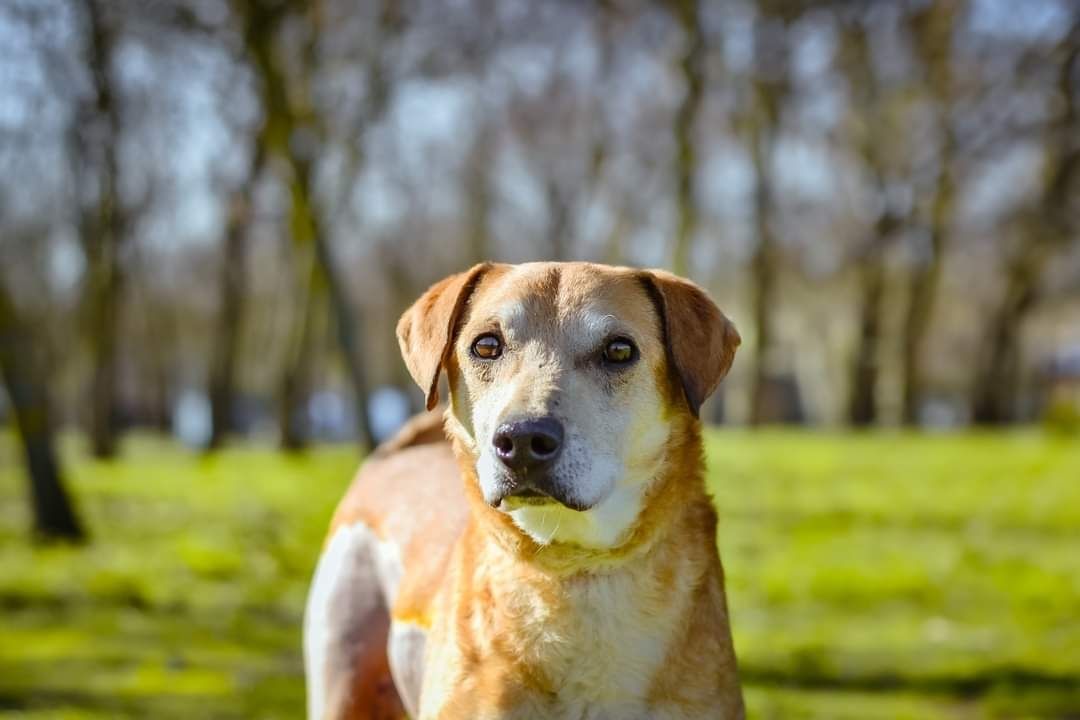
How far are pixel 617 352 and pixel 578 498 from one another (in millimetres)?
479

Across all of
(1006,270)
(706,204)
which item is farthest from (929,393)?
(706,204)

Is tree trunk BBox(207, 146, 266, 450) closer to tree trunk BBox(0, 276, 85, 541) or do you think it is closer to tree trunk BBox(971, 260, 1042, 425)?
tree trunk BBox(0, 276, 85, 541)

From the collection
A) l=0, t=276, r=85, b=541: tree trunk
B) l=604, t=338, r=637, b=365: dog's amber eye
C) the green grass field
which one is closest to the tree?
the green grass field

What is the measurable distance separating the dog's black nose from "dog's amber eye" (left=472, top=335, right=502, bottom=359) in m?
0.44

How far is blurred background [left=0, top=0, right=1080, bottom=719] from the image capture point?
764 cm

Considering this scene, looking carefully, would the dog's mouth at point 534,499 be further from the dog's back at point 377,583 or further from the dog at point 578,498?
the dog's back at point 377,583

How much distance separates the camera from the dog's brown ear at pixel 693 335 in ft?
10.7

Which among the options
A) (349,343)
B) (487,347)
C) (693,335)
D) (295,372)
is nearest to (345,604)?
(487,347)

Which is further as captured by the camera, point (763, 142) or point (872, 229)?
point (872, 229)

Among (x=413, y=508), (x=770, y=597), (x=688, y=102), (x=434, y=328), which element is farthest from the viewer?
(x=688, y=102)

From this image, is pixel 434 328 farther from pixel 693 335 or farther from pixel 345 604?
pixel 345 604

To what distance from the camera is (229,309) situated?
2381 centimetres


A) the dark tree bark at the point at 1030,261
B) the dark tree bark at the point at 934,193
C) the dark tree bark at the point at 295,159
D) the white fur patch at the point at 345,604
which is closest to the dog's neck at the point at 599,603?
the white fur patch at the point at 345,604

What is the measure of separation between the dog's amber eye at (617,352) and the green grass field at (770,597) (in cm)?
353
